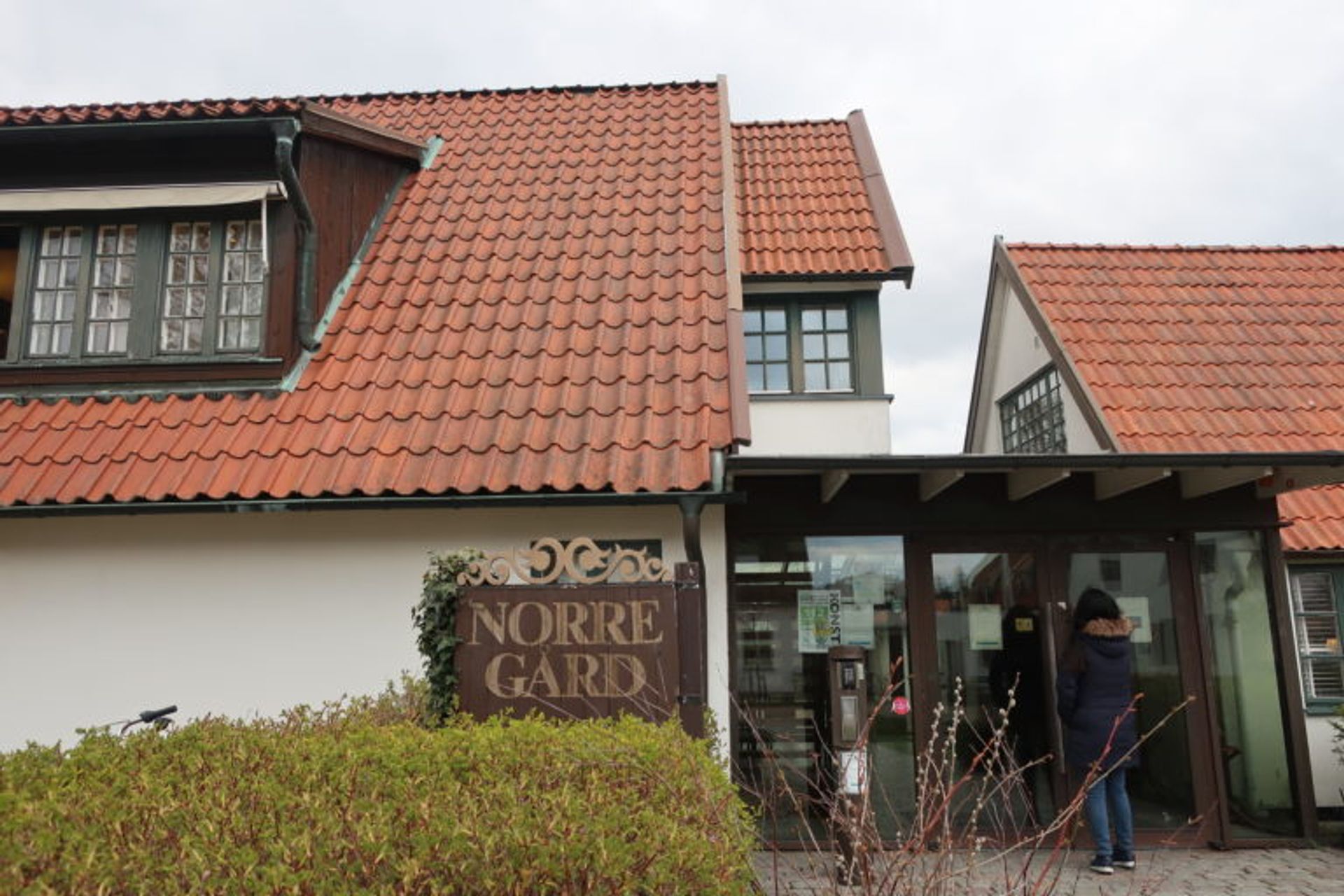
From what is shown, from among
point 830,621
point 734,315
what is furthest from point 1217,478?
point 734,315

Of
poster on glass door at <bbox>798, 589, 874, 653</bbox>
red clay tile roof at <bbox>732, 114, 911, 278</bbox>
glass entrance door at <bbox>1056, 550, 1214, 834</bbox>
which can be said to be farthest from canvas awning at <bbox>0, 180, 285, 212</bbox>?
glass entrance door at <bbox>1056, 550, 1214, 834</bbox>

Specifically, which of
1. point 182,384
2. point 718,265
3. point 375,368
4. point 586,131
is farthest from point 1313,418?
point 182,384

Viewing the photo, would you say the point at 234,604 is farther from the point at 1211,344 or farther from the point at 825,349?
the point at 1211,344

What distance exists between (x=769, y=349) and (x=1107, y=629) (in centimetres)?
488

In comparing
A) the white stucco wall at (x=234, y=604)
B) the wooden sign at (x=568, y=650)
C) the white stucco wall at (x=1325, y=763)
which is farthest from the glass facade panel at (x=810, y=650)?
the white stucco wall at (x=1325, y=763)

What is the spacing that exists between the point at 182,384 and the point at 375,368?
Answer: 1622 mm

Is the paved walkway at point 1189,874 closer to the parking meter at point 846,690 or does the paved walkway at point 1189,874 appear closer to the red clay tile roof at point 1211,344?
the parking meter at point 846,690

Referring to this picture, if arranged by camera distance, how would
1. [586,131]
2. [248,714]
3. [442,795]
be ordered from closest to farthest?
[442,795] < [248,714] < [586,131]

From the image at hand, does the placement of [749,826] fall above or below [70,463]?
below

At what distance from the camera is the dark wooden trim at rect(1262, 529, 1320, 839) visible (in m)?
7.25

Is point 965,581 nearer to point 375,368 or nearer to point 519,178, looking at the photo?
point 375,368

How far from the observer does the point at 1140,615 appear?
24.8ft

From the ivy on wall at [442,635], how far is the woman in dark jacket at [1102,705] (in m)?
4.41

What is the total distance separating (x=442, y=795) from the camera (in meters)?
2.82
